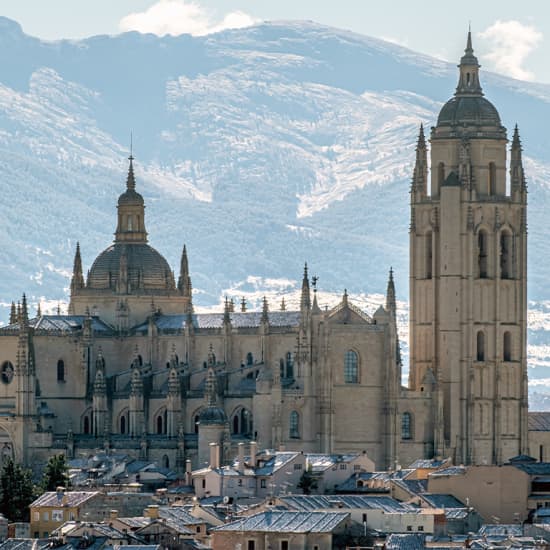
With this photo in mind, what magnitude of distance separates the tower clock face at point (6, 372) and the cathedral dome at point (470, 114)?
94.3ft

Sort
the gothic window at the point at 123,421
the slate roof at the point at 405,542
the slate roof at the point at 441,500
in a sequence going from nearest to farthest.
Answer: the slate roof at the point at 405,542, the slate roof at the point at 441,500, the gothic window at the point at 123,421

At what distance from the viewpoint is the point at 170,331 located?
598ft

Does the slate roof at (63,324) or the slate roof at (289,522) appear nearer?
the slate roof at (289,522)

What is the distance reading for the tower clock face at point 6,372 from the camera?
179 meters

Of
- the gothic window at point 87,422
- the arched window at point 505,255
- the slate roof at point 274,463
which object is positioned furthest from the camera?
the arched window at point 505,255

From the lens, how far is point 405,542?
114m

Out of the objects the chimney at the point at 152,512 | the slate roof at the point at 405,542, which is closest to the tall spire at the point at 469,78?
the chimney at the point at 152,512

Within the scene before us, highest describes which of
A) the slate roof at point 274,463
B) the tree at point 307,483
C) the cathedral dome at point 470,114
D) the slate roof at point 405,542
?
the cathedral dome at point 470,114

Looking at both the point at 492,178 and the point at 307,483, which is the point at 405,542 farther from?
the point at 492,178

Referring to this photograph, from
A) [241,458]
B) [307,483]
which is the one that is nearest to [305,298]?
[241,458]

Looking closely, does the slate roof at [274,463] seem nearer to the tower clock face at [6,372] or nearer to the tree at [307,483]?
the tree at [307,483]

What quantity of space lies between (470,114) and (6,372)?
101 ft

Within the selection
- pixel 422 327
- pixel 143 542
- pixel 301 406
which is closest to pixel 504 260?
pixel 422 327

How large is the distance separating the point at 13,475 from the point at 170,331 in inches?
1384
